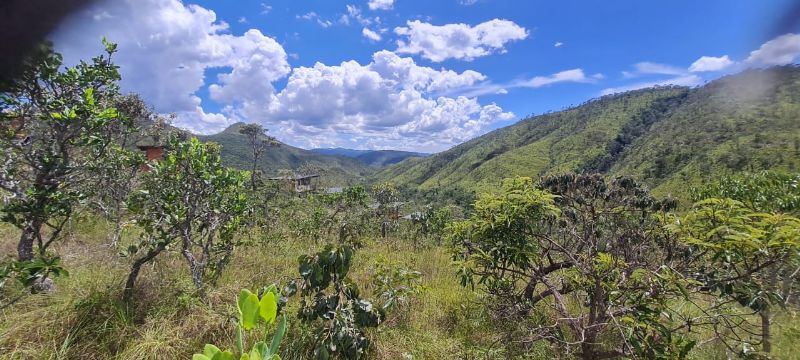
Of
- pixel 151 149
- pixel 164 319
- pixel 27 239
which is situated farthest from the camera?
pixel 151 149

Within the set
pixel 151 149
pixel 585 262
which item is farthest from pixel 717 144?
pixel 151 149

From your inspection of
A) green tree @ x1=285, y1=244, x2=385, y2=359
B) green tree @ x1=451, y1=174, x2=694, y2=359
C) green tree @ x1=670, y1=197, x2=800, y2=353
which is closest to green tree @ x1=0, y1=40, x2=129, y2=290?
green tree @ x1=285, y1=244, x2=385, y2=359

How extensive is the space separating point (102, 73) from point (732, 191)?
732 cm

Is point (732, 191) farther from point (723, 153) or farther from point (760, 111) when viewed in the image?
point (760, 111)

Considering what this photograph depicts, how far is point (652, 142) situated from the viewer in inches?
3501

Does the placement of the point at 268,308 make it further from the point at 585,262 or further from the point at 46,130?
the point at 46,130

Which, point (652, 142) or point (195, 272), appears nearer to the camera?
point (195, 272)

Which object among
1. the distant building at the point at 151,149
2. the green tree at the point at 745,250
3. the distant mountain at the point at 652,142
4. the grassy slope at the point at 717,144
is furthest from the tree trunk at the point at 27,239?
the grassy slope at the point at 717,144

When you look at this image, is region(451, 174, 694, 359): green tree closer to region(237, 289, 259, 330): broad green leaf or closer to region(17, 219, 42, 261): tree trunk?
region(237, 289, 259, 330): broad green leaf

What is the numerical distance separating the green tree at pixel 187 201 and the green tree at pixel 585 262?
2311 millimetres

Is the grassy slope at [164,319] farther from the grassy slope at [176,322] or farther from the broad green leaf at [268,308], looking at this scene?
the broad green leaf at [268,308]

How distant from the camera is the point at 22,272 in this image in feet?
6.61

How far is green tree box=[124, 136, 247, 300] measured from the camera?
3113 millimetres

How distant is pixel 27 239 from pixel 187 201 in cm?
121
